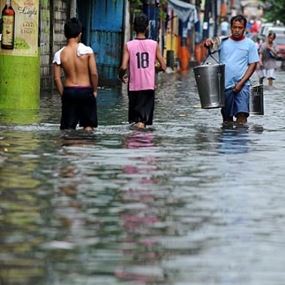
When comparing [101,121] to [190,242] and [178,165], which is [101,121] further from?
[190,242]

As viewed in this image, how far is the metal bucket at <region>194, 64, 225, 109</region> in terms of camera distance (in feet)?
58.5

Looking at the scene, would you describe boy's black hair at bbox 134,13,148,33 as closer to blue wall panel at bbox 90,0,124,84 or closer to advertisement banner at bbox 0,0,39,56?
advertisement banner at bbox 0,0,39,56

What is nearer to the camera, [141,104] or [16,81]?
[141,104]

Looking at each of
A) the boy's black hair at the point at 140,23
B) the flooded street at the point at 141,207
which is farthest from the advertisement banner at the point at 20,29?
the boy's black hair at the point at 140,23

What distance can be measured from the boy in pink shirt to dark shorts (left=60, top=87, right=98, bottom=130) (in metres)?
1.07

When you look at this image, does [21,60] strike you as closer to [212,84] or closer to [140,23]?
[212,84]

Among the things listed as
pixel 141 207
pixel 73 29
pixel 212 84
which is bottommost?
pixel 141 207

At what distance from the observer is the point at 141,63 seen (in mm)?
17047

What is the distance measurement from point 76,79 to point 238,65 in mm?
2830

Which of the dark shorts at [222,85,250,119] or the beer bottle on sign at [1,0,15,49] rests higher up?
the beer bottle on sign at [1,0,15,49]

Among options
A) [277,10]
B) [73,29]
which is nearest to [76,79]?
[73,29]

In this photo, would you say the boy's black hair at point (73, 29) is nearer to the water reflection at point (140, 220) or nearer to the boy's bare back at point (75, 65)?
the boy's bare back at point (75, 65)

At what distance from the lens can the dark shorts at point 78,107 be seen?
16.0 meters

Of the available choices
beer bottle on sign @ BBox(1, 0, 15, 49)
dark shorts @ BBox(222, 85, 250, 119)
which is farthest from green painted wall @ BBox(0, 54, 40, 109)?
dark shorts @ BBox(222, 85, 250, 119)
